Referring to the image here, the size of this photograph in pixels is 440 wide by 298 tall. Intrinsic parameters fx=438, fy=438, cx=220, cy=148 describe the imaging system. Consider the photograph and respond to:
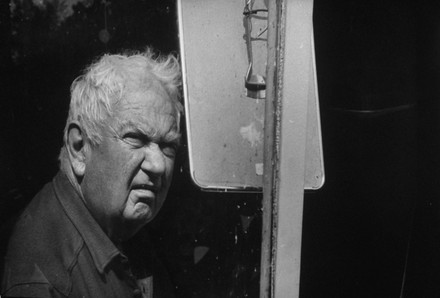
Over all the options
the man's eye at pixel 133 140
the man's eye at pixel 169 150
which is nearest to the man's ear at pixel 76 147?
the man's eye at pixel 133 140

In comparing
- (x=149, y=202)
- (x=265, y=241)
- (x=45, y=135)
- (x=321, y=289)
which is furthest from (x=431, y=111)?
(x=45, y=135)

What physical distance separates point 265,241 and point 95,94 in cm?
66

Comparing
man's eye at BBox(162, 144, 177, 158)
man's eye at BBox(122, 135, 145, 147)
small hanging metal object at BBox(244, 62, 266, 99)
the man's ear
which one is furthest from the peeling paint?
the man's ear

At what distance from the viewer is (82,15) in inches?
51.1

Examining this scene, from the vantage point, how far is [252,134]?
142cm

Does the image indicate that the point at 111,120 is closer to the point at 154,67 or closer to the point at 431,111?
the point at 154,67

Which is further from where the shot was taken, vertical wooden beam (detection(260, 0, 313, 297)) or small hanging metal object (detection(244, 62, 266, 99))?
small hanging metal object (detection(244, 62, 266, 99))

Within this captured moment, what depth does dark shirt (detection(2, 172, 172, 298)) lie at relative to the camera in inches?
48.3

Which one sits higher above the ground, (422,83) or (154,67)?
(154,67)

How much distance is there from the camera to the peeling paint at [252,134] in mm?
1417

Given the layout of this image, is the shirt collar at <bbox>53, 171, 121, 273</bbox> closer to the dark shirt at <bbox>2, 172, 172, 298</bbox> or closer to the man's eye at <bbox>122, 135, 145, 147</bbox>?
the dark shirt at <bbox>2, 172, 172, 298</bbox>

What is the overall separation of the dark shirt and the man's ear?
5 cm

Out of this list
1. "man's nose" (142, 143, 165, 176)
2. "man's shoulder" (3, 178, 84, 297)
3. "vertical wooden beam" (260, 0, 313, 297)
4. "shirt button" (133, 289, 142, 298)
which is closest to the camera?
"vertical wooden beam" (260, 0, 313, 297)

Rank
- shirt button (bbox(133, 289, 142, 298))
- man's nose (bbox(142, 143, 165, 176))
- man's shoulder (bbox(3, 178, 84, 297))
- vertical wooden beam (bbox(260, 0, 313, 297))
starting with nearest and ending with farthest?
vertical wooden beam (bbox(260, 0, 313, 297)) → man's shoulder (bbox(3, 178, 84, 297)) → man's nose (bbox(142, 143, 165, 176)) → shirt button (bbox(133, 289, 142, 298))
